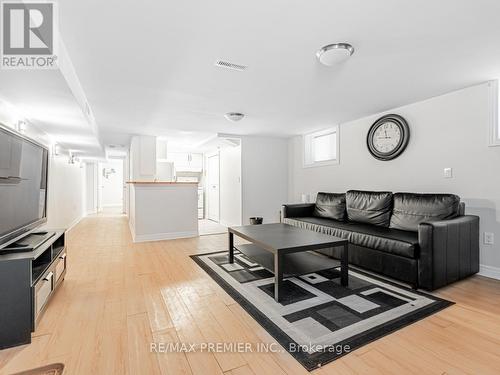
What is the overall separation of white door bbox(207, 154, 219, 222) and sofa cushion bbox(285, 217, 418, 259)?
13.0 feet

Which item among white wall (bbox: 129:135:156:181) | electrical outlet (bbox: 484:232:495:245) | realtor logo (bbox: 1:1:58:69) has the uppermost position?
realtor logo (bbox: 1:1:58:69)

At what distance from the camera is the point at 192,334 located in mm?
1744

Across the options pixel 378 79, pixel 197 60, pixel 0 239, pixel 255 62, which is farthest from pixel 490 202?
pixel 0 239

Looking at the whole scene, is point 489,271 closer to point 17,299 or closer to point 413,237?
point 413,237

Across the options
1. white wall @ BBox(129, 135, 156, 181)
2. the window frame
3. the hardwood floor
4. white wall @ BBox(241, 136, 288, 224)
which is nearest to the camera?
the hardwood floor

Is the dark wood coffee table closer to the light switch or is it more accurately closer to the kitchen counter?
the light switch

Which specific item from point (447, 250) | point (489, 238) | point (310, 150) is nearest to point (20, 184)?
point (447, 250)

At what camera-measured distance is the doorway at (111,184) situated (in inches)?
430

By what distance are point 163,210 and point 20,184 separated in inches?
109

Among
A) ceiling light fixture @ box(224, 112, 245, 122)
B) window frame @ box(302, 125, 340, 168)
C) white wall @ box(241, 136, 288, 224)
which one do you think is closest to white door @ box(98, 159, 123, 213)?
white wall @ box(241, 136, 288, 224)

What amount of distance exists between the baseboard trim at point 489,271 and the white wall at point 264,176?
12.3ft

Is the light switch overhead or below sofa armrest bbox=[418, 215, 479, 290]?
overhead

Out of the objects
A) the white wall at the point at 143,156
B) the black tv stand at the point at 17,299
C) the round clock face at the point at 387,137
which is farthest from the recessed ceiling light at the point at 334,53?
the white wall at the point at 143,156

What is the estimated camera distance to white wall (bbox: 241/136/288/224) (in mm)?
5750
